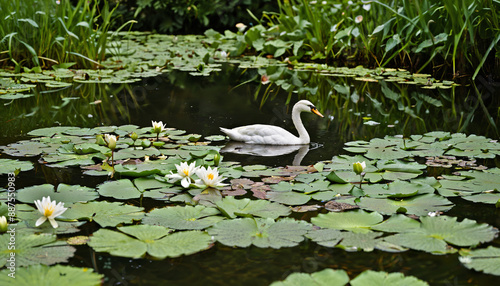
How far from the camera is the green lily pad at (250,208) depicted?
6.71 feet

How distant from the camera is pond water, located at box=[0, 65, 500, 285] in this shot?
166 centimetres

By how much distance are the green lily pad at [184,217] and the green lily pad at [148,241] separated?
7 cm

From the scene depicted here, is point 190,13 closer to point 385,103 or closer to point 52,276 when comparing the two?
point 385,103

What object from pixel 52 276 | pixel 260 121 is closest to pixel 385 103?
pixel 260 121

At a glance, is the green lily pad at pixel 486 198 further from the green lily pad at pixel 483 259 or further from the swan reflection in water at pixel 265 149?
the swan reflection in water at pixel 265 149

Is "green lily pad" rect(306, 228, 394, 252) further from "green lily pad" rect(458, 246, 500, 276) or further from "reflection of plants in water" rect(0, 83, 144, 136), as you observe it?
"reflection of plants in water" rect(0, 83, 144, 136)

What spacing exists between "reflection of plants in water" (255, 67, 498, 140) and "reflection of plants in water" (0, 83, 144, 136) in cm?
126

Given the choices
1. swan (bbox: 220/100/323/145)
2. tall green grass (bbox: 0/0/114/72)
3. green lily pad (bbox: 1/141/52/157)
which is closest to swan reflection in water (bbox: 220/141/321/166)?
swan (bbox: 220/100/323/145)

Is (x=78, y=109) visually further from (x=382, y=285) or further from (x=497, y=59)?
(x=497, y=59)

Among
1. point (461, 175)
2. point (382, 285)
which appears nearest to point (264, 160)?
point (461, 175)

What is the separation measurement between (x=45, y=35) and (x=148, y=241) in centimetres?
458

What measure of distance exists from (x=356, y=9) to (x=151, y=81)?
2.57m

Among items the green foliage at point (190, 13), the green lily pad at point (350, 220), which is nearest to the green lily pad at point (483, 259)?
the green lily pad at point (350, 220)

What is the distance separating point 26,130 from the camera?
3.45 m
